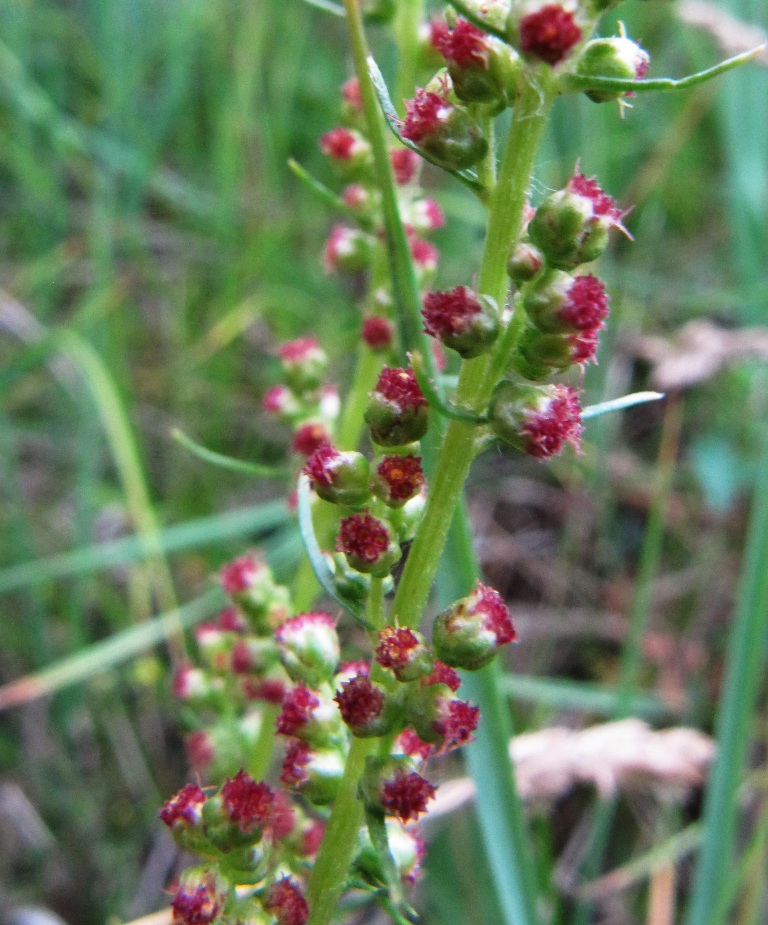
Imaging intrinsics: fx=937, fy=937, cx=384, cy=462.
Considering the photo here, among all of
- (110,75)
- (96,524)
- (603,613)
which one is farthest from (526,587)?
(110,75)

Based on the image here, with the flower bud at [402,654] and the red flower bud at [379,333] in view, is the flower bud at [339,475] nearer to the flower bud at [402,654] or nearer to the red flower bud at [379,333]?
the flower bud at [402,654]

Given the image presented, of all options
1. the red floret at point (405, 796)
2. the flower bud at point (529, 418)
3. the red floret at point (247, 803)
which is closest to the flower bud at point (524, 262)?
the flower bud at point (529, 418)

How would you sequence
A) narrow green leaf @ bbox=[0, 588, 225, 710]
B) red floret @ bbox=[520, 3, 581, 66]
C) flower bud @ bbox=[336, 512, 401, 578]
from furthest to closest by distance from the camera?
narrow green leaf @ bbox=[0, 588, 225, 710]
flower bud @ bbox=[336, 512, 401, 578]
red floret @ bbox=[520, 3, 581, 66]

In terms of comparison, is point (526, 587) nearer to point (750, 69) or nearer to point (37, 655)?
point (37, 655)

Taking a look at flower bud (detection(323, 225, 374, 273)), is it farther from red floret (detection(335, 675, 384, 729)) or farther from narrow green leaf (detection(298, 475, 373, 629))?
red floret (detection(335, 675, 384, 729))

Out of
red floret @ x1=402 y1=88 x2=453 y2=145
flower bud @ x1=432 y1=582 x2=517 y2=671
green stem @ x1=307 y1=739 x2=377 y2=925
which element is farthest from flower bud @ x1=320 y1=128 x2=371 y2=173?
green stem @ x1=307 y1=739 x2=377 y2=925
